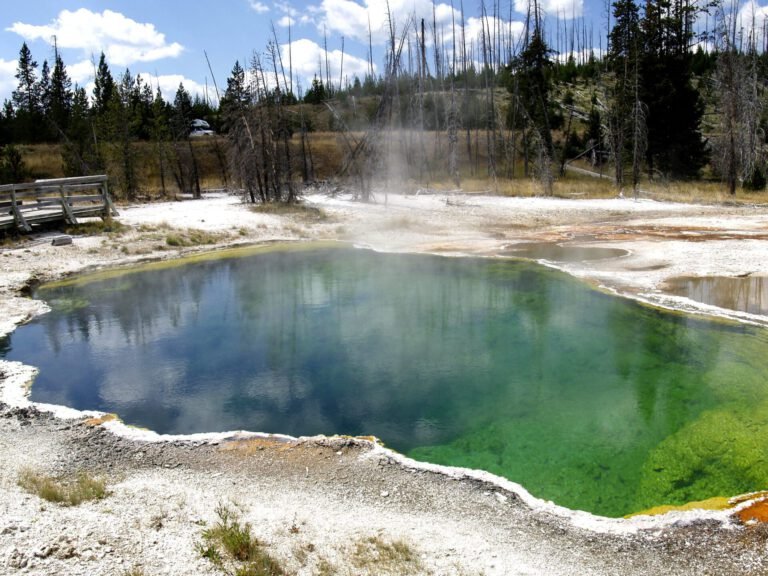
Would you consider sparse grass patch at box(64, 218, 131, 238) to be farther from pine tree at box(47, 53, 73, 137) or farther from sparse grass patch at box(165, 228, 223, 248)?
pine tree at box(47, 53, 73, 137)

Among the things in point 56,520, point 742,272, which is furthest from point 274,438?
point 742,272

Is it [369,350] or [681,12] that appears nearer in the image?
[369,350]

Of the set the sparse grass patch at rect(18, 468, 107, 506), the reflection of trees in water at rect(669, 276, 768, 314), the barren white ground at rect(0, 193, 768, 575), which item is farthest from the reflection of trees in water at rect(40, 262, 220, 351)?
the reflection of trees in water at rect(669, 276, 768, 314)

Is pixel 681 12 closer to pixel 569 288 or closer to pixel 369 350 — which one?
pixel 569 288

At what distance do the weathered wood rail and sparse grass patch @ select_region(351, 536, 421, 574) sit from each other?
50.1 ft

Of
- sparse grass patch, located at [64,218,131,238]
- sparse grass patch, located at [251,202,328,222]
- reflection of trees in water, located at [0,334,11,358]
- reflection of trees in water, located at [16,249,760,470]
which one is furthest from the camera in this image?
sparse grass patch, located at [251,202,328,222]

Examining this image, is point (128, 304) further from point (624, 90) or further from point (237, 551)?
point (624, 90)

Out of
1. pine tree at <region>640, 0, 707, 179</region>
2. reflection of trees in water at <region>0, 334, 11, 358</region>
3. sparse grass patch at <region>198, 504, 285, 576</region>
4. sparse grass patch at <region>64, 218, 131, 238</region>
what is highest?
pine tree at <region>640, 0, 707, 179</region>

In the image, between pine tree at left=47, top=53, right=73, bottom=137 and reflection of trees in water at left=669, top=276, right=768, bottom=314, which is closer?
reflection of trees in water at left=669, top=276, right=768, bottom=314

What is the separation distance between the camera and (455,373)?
25.9ft

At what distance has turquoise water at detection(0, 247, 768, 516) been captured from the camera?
18.9ft

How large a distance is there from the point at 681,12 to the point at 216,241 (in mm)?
30532

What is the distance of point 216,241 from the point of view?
58.3 feet

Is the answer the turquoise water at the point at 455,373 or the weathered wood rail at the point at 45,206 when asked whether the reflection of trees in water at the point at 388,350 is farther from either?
the weathered wood rail at the point at 45,206
